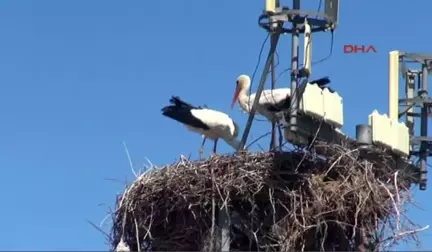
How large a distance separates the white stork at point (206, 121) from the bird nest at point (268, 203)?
208 cm

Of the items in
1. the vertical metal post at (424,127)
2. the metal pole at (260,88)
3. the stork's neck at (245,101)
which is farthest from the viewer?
the vertical metal post at (424,127)

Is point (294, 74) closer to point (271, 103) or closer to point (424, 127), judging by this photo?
point (271, 103)

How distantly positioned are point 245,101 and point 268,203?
8.77 feet

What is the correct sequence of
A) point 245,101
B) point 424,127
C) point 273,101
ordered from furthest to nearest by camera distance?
point 424,127 < point 245,101 < point 273,101

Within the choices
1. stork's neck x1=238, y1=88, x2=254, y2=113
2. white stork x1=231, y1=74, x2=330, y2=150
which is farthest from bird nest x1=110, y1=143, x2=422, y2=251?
stork's neck x1=238, y1=88, x2=254, y2=113

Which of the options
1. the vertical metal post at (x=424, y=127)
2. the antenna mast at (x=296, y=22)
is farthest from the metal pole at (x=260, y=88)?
the vertical metal post at (x=424, y=127)

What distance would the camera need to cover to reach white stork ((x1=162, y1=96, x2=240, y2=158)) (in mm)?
22250

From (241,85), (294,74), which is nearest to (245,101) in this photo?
(241,85)

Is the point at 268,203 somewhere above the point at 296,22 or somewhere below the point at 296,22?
below

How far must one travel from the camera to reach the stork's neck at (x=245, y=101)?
2198 centimetres

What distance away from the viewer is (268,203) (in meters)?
20.1

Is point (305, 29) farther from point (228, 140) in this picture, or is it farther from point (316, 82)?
point (228, 140)

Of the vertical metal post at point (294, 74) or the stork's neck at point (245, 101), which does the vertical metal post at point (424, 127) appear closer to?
the stork's neck at point (245, 101)

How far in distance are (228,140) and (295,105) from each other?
373 cm
